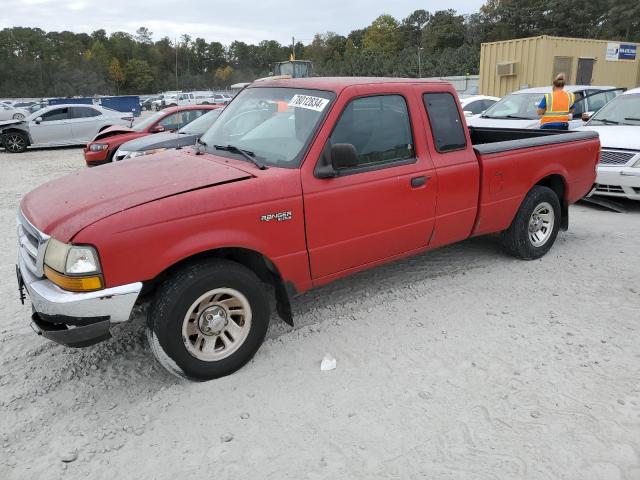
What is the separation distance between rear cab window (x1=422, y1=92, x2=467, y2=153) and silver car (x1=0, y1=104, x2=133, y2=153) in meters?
15.5

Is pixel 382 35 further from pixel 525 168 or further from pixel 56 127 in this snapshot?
pixel 525 168

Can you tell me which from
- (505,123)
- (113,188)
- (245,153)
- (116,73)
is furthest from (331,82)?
(116,73)

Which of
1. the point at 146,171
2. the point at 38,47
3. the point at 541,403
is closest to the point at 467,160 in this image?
the point at 541,403

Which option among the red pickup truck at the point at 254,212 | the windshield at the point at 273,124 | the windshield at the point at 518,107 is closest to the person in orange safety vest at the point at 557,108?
the windshield at the point at 518,107

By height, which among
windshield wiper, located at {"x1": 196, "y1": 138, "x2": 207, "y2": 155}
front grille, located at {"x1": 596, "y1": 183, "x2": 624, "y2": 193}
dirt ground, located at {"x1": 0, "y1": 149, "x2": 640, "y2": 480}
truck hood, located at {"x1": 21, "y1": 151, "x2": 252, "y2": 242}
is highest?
windshield wiper, located at {"x1": 196, "y1": 138, "x2": 207, "y2": 155}

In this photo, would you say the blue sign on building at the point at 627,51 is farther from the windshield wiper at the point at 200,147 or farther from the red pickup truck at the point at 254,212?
the windshield wiper at the point at 200,147

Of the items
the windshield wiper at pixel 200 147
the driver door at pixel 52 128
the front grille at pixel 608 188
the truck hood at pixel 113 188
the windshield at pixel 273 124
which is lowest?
the front grille at pixel 608 188

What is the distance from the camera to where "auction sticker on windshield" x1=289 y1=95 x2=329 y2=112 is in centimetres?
384

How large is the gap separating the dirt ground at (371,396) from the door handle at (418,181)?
1051 mm

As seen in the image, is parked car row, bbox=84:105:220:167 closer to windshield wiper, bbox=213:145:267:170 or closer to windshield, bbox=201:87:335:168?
windshield, bbox=201:87:335:168

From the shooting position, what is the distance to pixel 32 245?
3.35m

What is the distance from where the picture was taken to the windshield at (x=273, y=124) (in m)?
3.77

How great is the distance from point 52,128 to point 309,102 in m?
→ 16.2

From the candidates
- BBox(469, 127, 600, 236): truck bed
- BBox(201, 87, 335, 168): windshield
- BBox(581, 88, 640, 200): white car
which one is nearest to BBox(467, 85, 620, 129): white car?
BBox(581, 88, 640, 200): white car
